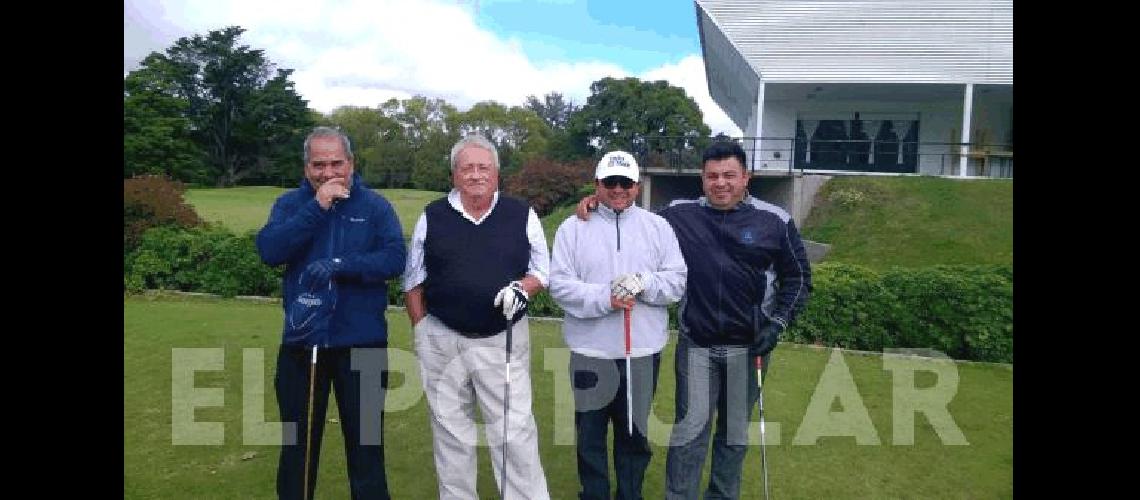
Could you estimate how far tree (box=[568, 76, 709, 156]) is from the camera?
3922cm

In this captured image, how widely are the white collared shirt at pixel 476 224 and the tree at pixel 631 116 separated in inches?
1390

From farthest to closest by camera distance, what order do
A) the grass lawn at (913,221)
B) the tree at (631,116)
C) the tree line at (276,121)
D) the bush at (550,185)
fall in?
the tree at (631,116), the tree line at (276,121), the bush at (550,185), the grass lawn at (913,221)

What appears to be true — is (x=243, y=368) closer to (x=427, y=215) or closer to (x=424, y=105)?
(x=427, y=215)

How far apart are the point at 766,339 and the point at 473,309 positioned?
136 centimetres

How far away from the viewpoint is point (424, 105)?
46500mm

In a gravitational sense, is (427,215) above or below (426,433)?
above

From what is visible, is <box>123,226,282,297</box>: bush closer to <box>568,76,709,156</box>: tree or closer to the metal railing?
the metal railing

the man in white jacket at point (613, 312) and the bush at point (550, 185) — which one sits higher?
the bush at point (550, 185)

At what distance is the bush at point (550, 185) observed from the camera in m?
20.2

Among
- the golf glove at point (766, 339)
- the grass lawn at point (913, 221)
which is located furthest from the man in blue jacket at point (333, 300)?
the grass lawn at point (913, 221)

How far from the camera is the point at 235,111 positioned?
3941cm

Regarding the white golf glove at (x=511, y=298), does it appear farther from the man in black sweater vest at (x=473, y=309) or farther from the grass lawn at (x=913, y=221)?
the grass lawn at (x=913, y=221)
